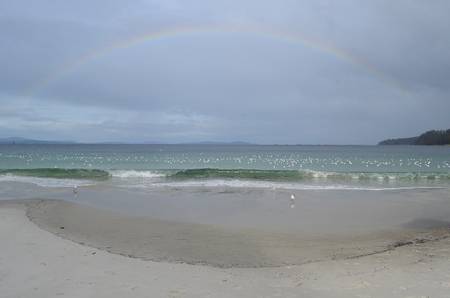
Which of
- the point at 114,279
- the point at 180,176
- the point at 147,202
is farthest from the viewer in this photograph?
the point at 180,176

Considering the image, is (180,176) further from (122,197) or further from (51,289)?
(51,289)

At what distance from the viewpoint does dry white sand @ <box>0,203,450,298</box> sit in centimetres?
613

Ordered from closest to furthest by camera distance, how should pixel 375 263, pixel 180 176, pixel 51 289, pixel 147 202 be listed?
pixel 51 289, pixel 375 263, pixel 147 202, pixel 180 176

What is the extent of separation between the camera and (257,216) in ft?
46.4

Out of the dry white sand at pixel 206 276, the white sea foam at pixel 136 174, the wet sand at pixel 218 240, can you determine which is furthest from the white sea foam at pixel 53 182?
the dry white sand at pixel 206 276

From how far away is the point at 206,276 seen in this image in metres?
6.95

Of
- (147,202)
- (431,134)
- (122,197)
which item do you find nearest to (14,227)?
(147,202)

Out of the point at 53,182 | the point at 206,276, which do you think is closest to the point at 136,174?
the point at 53,182

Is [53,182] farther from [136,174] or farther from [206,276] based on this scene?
[206,276]

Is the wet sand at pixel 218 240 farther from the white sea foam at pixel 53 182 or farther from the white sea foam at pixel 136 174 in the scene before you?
the white sea foam at pixel 136 174

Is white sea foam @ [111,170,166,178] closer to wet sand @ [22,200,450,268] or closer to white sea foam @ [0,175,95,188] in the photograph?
white sea foam @ [0,175,95,188]

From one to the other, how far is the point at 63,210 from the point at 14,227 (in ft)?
12.7

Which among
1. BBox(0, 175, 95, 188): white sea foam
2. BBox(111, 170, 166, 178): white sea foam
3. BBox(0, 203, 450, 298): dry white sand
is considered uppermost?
BBox(0, 203, 450, 298): dry white sand

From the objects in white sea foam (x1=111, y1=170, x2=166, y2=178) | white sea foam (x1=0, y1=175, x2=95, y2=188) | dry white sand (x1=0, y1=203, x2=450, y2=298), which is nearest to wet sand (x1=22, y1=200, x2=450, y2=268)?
dry white sand (x1=0, y1=203, x2=450, y2=298)
